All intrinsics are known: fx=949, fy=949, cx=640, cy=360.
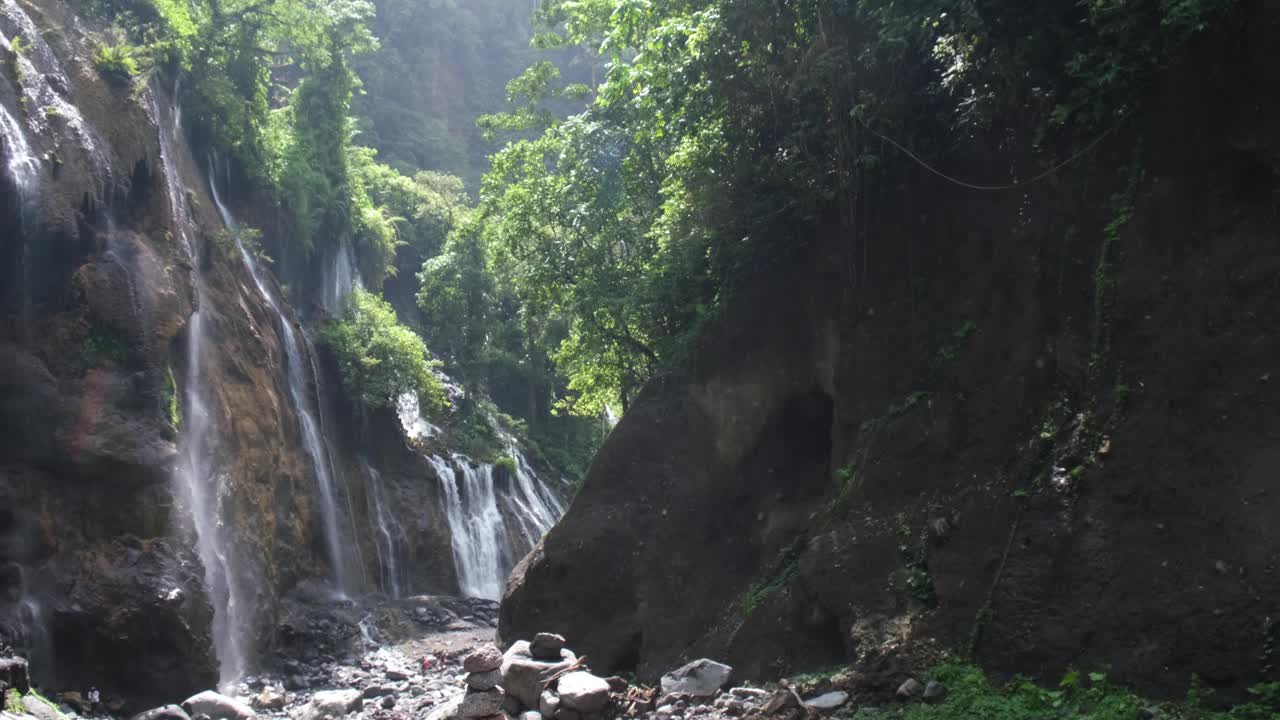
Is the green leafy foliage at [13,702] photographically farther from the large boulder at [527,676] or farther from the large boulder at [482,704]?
the large boulder at [527,676]

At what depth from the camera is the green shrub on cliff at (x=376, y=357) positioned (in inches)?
1059

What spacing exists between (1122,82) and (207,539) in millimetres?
16851

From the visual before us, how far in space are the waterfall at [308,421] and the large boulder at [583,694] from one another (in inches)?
554

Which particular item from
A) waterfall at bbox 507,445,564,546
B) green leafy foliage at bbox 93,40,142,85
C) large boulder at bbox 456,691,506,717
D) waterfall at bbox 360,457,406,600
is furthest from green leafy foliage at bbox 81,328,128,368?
waterfall at bbox 507,445,564,546

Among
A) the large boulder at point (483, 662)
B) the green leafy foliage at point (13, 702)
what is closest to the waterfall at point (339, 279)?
the green leafy foliage at point (13, 702)

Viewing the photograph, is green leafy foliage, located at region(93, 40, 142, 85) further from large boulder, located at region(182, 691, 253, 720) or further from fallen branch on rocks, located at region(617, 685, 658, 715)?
fallen branch on rocks, located at region(617, 685, 658, 715)

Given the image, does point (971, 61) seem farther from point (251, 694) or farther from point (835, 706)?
point (251, 694)

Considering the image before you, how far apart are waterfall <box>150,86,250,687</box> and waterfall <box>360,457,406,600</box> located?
20.8 ft

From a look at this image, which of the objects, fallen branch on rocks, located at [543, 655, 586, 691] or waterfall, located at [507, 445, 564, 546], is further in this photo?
waterfall, located at [507, 445, 564, 546]

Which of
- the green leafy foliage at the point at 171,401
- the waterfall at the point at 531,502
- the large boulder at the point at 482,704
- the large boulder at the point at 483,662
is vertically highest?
the green leafy foliage at the point at 171,401

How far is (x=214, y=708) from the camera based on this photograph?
14344mm

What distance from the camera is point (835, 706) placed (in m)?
8.83

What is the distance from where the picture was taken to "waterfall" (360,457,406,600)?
985 inches

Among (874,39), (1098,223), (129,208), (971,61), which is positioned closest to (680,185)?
(874,39)
